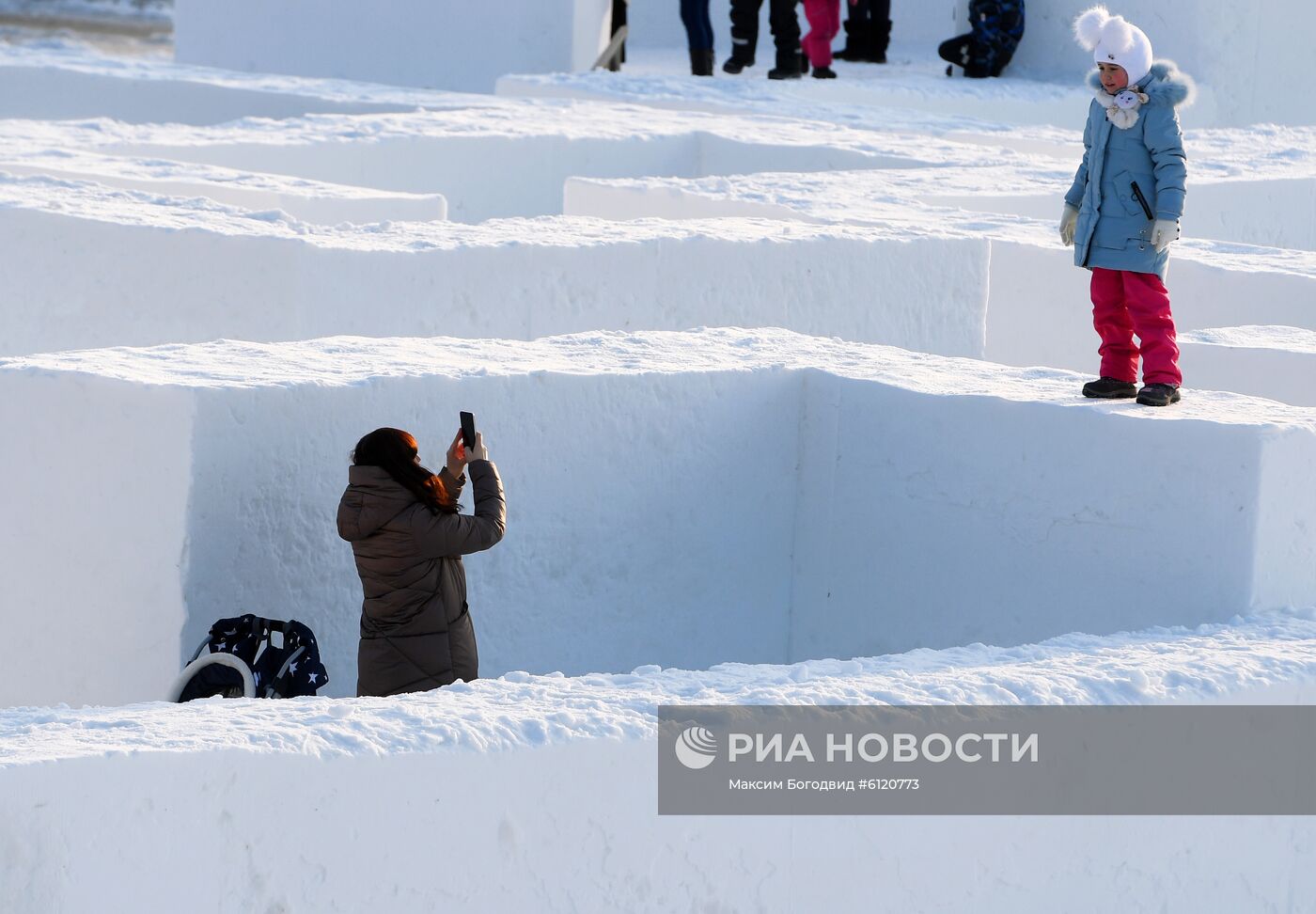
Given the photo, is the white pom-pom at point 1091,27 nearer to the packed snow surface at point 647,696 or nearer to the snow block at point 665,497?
the snow block at point 665,497

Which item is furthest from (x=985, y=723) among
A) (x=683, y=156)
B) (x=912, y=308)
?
(x=683, y=156)

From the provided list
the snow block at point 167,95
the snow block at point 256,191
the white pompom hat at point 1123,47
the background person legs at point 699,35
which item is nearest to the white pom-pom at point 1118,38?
the white pompom hat at point 1123,47

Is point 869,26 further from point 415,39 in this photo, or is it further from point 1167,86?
point 1167,86

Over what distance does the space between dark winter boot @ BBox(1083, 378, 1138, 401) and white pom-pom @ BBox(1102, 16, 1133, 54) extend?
0.97 m

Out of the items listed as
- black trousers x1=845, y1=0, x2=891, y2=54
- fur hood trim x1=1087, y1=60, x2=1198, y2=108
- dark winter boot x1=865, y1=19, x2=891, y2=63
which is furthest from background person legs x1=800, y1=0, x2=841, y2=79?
fur hood trim x1=1087, y1=60, x2=1198, y2=108

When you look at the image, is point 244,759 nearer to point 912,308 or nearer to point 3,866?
point 3,866

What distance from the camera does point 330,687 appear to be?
6016mm

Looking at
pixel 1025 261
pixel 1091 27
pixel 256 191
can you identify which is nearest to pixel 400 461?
pixel 1091 27

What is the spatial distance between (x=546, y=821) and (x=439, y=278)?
4.25 meters

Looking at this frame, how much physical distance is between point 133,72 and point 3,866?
42.7 feet

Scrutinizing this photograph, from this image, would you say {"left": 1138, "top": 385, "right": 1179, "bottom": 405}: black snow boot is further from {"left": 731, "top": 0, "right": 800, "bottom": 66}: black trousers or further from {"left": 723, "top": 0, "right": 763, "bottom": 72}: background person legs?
{"left": 723, "top": 0, "right": 763, "bottom": 72}: background person legs

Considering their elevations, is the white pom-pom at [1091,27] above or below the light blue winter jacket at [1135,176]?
above

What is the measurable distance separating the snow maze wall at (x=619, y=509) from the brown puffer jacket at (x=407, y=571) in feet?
1.79

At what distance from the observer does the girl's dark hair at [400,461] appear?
5344 millimetres
